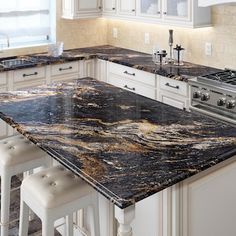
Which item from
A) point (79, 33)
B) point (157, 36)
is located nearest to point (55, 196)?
point (157, 36)

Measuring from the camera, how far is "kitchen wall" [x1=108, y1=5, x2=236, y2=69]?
163 inches

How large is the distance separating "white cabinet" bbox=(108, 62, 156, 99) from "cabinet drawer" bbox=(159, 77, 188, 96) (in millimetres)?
142

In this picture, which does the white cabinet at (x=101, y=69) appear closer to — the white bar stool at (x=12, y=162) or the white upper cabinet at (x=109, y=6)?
the white upper cabinet at (x=109, y=6)

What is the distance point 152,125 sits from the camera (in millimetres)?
2516

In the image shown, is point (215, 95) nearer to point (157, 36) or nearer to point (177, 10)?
point (177, 10)

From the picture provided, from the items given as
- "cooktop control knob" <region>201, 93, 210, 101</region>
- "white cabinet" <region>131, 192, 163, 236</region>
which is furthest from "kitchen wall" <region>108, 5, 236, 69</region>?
"white cabinet" <region>131, 192, 163, 236</region>

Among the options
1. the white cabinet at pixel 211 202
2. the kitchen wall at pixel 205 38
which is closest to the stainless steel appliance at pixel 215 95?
the kitchen wall at pixel 205 38

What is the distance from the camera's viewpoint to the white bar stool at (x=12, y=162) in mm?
2645

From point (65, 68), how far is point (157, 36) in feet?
3.78

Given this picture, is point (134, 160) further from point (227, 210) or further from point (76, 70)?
point (76, 70)

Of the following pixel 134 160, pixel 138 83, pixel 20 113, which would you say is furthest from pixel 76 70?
pixel 134 160

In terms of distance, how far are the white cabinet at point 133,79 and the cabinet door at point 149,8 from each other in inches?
24.8

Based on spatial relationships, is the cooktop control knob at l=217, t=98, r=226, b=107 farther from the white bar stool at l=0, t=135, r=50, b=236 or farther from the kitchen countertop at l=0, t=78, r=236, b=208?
the white bar stool at l=0, t=135, r=50, b=236

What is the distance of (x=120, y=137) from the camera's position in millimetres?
2332
